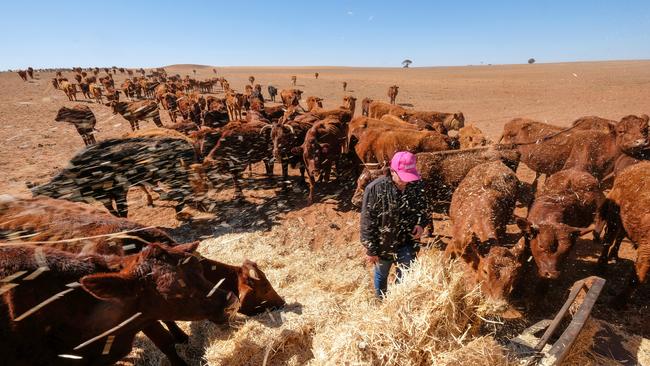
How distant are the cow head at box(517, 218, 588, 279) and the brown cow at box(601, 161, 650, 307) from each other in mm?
896

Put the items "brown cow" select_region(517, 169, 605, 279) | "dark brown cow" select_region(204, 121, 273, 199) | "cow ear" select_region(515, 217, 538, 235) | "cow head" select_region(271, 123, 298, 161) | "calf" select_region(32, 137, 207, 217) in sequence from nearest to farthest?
"brown cow" select_region(517, 169, 605, 279)
"cow ear" select_region(515, 217, 538, 235)
"calf" select_region(32, 137, 207, 217)
"dark brown cow" select_region(204, 121, 273, 199)
"cow head" select_region(271, 123, 298, 161)

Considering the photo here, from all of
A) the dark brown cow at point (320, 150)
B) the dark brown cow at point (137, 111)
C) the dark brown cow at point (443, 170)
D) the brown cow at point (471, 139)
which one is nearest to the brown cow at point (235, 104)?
the dark brown cow at point (137, 111)

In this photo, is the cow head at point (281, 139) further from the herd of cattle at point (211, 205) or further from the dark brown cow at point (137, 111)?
the dark brown cow at point (137, 111)

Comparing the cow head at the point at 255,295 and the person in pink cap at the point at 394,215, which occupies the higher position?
the person in pink cap at the point at 394,215

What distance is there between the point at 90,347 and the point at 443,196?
6837mm

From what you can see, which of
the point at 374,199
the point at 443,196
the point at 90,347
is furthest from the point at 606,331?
the point at 90,347

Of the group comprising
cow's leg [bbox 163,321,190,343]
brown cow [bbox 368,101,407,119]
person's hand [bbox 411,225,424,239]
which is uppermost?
brown cow [bbox 368,101,407,119]

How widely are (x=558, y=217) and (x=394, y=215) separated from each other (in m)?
3.53

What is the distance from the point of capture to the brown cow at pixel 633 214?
15.5 ft

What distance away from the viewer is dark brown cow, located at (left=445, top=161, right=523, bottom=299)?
13.9 feet

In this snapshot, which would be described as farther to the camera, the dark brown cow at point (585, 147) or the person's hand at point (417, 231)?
the dark brown cow at point (585, 147)

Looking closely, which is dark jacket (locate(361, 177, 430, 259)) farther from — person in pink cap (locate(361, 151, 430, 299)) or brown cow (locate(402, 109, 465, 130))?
brown cow (locate(402, 109, 465, 130))

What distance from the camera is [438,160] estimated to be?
7695 millimetres

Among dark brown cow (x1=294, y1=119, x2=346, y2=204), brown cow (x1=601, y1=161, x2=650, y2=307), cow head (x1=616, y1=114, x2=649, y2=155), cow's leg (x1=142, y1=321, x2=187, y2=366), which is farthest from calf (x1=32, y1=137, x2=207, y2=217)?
cow head (x1=616, y1=114, x2=649, y2=155)
